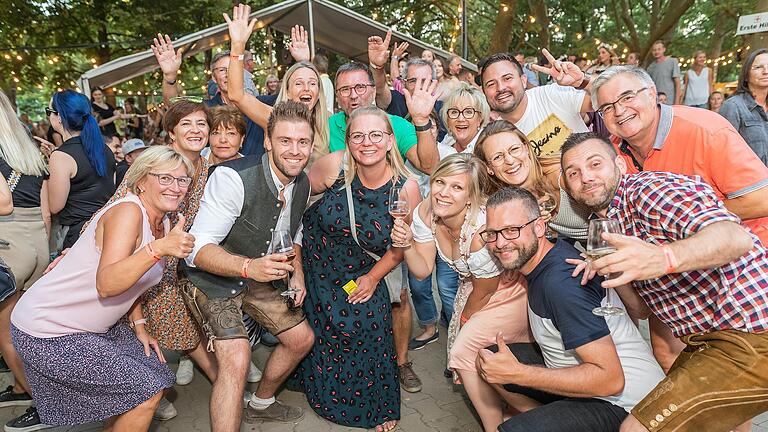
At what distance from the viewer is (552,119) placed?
3.88 meters

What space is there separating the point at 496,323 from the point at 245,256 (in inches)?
65.6

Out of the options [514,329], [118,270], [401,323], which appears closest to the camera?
[118,270]

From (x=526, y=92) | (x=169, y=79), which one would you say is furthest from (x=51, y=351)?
(x=526, y=92)

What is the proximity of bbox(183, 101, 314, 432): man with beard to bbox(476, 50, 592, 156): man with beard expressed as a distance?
1.68 metres

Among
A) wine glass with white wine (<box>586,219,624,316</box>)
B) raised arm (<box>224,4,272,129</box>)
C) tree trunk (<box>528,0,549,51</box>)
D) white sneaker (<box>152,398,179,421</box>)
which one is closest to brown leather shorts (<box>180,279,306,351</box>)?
white sneaker (<box>152,398,179,421</box>)

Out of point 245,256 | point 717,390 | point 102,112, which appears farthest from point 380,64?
point 102,112

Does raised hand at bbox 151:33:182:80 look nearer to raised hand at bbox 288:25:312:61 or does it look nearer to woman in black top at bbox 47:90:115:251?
woman in black top at bbox 47:90:115:251

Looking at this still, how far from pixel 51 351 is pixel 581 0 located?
23.3m

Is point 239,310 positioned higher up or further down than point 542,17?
further down

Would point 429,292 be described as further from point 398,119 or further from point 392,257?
Answer: point 398,119

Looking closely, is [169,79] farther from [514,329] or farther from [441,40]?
[441,40]

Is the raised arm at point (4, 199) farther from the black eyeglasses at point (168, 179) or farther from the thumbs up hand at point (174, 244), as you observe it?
the thumbs up hand at point (174, 244)

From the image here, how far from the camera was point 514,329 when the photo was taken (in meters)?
3.06

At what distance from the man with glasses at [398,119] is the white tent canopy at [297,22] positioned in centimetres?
539
